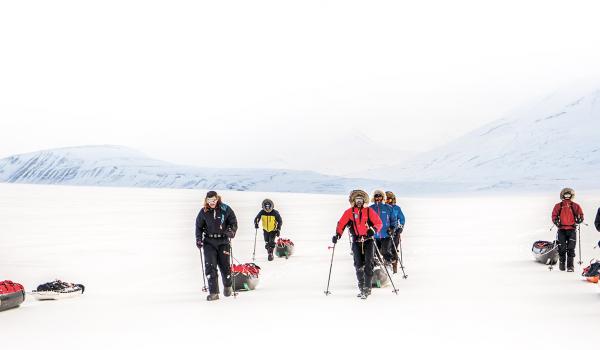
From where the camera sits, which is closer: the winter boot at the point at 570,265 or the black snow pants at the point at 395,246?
the black snow pants at the point at 395,246

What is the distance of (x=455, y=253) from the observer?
19.4 meters

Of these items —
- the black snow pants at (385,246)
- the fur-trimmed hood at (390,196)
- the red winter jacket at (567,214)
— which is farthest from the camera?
the fur-trimmed hood at (390,196)

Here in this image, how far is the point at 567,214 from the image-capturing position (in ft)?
46.6

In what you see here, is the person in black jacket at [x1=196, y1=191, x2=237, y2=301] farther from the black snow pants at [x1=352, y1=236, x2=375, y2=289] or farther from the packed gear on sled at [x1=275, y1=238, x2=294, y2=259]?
the packed gear on sled at [x1=275, y1=238, x2=294, y2=259]

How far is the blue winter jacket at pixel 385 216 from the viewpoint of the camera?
46.2 ft

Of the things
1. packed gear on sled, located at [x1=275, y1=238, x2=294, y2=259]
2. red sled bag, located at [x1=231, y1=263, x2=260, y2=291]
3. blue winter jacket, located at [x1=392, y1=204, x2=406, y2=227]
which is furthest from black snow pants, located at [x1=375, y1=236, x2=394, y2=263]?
packed gear on sled, located at [x1=275, y1=238, x2=294, y2=259]

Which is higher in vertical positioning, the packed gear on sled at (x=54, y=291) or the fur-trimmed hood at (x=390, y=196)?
the fur-trimmed hood at (x=390, y=196)

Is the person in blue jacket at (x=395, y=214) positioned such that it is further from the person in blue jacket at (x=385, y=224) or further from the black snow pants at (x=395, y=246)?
the person in blue jacket at (x=385, y=224)

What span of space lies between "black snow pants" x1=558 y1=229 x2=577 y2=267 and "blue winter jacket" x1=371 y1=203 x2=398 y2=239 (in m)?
3.80

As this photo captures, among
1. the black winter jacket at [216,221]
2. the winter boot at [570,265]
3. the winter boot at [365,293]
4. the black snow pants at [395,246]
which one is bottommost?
the winter boot at [365,293]

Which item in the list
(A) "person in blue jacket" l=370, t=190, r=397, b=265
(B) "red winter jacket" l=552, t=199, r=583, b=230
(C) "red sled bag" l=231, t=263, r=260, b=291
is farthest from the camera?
(B) "red winter jacket" l=552, t=199, r=583, b=230

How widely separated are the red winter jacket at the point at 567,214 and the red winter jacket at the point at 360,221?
203 inches

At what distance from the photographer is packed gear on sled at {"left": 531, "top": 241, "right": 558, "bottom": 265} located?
1598 cm

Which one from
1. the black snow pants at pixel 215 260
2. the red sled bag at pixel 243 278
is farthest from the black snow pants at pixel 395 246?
the black snow pants at pixel 215 260
